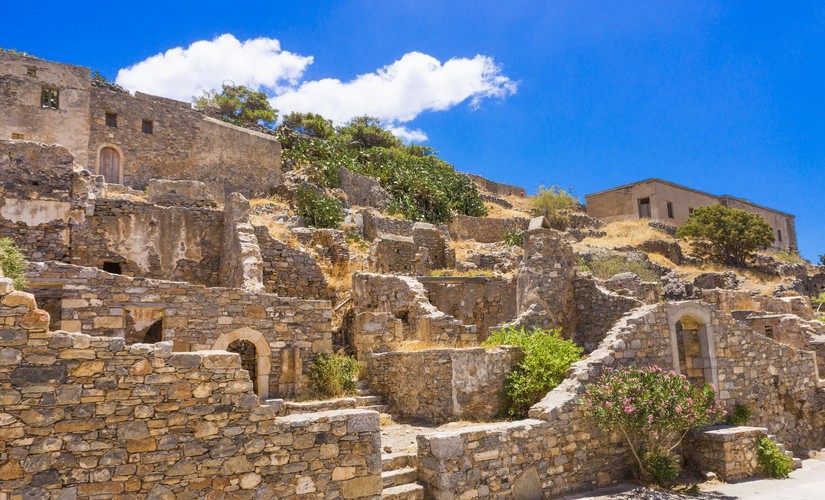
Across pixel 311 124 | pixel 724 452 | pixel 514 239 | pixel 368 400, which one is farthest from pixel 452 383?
pixel 311 124

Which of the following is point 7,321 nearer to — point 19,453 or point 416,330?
point 19,453

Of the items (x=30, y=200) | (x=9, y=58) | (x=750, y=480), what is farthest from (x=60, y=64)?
(x=750, y=480)

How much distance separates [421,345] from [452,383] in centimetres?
164

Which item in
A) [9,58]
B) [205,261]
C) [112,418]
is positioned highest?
[9,58]

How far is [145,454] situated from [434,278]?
10.6 meters

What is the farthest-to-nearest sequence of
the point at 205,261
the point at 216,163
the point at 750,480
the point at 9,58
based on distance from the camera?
1. the point at 216,163
2. the point at 9,58
3. the point at 205,261
4. the point at 750,480

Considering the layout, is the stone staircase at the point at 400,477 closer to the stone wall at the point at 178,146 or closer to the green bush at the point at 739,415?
the green bush at the point at 739,415

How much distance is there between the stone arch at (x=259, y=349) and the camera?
1108 cm

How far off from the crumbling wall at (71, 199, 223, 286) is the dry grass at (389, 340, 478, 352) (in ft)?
20.1

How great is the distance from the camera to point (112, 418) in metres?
6.14

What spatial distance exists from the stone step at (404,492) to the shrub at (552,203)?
34673 mm

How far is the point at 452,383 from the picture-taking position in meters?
10.7

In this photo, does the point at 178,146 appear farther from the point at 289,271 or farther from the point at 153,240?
the point at 289,271

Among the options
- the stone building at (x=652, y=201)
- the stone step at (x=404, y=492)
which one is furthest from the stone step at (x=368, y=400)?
the stone building at (x=652, y=201)
